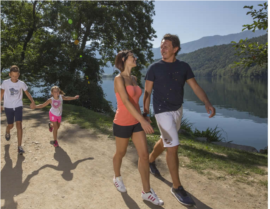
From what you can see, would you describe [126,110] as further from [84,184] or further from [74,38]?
[74,38]

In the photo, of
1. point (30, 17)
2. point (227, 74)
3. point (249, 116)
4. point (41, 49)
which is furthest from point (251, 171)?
point (227, 74)

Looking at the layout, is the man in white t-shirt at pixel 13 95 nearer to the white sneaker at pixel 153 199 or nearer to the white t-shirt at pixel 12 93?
the white t-shirt at pixel 12 93

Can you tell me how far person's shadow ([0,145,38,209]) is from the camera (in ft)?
10.7

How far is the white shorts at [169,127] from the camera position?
10.6 ft

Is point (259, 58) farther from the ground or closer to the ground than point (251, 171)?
farther from the ground

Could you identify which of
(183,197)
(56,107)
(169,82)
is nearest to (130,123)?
(169,82)

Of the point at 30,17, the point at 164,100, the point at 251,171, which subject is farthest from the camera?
the point at 30,17

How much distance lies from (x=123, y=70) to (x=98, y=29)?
15994 mm

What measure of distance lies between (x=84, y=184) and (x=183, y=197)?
1.56 m

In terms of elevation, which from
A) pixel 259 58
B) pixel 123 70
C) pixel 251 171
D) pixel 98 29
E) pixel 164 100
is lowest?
pixel 251 171

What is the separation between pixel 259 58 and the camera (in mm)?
6715

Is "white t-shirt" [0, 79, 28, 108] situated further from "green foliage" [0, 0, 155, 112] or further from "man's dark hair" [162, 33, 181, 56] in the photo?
"green foliage" [0, 0, 155, 112]

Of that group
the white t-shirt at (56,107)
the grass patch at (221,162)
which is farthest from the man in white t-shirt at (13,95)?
the grass patch at (221,162)

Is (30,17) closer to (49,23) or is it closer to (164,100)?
(49,23)
